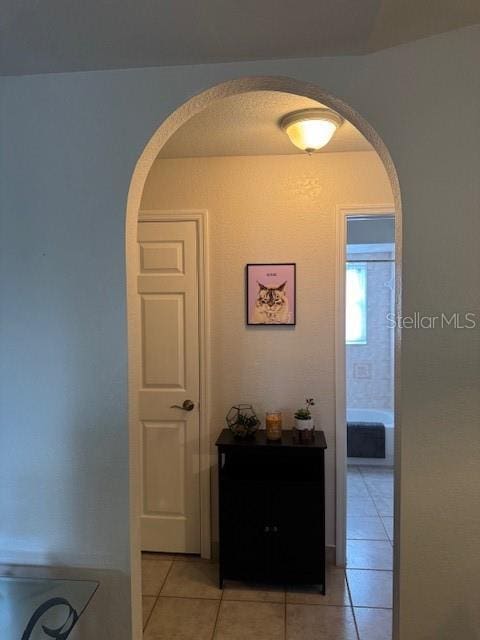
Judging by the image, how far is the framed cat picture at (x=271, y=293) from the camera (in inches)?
105

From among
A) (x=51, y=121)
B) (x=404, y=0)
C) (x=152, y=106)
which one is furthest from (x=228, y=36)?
(x=51, y=121)

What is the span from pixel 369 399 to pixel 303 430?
2.87 metres

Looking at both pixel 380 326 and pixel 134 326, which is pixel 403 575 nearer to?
pixel 134 326

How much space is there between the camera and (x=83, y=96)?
1453 millimetres

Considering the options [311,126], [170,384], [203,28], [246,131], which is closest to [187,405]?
[170,384]

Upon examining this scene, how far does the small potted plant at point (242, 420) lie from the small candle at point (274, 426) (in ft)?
0.27

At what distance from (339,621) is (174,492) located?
3.77ft

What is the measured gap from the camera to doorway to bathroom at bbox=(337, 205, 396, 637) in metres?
2.62

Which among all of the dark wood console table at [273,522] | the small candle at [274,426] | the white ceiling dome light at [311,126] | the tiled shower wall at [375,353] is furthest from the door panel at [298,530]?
the tiled shower wall at [375,353]

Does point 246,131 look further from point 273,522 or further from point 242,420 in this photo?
point 273,522

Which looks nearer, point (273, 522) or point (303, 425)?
point (273, 522)

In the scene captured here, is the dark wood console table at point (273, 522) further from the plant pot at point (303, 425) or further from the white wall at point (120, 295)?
the white wall at point (120, 295)

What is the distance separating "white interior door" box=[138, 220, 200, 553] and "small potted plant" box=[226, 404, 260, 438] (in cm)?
22

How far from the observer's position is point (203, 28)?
48.2 inches
